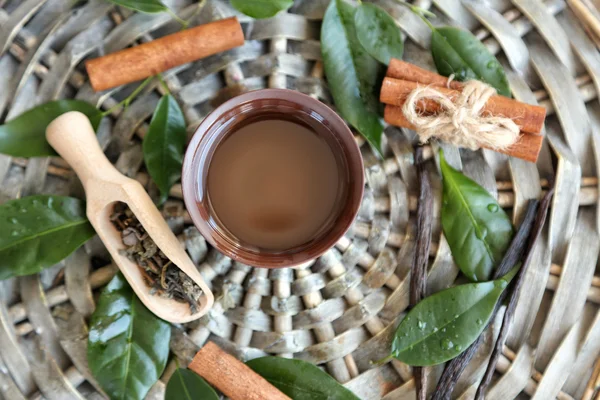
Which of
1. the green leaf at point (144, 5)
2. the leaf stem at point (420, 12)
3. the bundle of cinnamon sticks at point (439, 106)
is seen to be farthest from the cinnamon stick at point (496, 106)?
the green leaf at point (144, 5)

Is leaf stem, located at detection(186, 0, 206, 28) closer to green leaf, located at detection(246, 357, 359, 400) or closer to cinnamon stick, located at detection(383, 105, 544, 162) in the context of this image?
Result: cinnamon stick, located at detection(383, 105, 544, 162)

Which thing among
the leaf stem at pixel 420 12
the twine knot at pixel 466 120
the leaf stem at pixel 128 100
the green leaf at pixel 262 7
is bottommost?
the leaf stem at pixel 128 100

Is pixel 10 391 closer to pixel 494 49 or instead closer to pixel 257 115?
pixel 257 115

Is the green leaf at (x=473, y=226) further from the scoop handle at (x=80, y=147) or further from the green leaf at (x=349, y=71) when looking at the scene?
the scoop handle at (x=80, y=147)

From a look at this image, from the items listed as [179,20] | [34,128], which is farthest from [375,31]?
[34,128]

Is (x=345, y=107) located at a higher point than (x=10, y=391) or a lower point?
higher

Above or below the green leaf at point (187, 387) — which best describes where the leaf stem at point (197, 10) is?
above

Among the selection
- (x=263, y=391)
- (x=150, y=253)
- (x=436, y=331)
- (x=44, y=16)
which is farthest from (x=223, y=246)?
(x=44, y=16)
